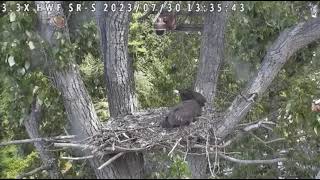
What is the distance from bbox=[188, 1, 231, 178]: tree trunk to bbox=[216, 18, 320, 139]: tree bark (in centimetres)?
49

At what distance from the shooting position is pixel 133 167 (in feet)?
15.1

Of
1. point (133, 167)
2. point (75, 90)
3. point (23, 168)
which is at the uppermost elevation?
point (75, 90)

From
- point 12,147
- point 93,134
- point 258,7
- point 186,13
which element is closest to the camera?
point 258,7

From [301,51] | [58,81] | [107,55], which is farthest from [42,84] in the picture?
[301,51]

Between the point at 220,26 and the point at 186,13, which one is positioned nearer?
the point at 186,13

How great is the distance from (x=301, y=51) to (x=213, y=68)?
947mm

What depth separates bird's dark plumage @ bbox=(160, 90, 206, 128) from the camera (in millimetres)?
4938

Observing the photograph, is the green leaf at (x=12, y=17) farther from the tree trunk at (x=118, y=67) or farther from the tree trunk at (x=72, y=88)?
the tree trunk at (x=118, y=67)

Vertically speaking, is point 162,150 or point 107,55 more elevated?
point 107,55

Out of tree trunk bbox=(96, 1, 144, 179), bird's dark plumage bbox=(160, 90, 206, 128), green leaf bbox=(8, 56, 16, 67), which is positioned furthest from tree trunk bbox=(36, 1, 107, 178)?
bird's dark plumage bbox=(160, 90, 206, 128)

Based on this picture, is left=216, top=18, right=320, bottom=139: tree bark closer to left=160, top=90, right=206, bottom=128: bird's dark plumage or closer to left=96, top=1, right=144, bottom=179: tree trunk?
left=160, top=90, right=206, bottom=128: bird's dark plumage

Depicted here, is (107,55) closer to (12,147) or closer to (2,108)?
(2,108)

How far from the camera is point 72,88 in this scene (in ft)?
16.1

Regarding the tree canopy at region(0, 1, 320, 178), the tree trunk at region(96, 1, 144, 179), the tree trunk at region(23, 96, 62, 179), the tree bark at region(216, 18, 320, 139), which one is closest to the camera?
the tree canopy at region(0, 1, 320, 178)
